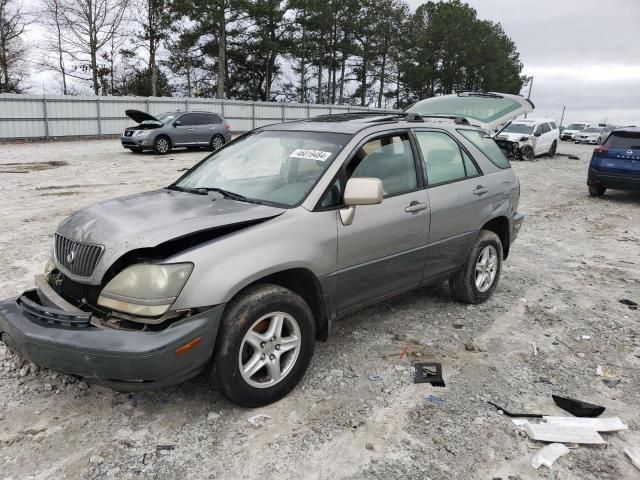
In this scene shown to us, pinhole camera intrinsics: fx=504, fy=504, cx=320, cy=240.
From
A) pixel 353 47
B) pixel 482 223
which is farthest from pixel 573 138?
pixel 482 223

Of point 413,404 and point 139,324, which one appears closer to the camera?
point 139,324

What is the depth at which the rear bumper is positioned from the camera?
36.4 ft

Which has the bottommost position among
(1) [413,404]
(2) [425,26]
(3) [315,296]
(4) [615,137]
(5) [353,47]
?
(1) [413,404]

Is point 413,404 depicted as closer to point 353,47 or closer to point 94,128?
point 94,128

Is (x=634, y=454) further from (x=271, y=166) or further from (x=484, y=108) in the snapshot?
(x=484, y=108)

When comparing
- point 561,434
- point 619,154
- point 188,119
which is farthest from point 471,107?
point 188,119

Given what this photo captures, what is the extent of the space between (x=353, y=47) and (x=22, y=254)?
3950 cm

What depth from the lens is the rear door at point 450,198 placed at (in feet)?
13.7

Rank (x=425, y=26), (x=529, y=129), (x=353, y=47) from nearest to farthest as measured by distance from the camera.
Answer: (x=529, y=129) → (x=353, y=47) → (x=425, y=26)

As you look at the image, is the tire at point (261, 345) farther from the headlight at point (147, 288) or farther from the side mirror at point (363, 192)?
the side mirror at point (363, 192)

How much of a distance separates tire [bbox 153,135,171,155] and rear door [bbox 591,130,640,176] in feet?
44.5

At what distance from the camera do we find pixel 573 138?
122 feet

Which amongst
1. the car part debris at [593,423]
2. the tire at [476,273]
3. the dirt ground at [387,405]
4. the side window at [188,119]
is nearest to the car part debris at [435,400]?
the dirt ground at [387,405]

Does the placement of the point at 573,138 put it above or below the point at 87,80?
below
